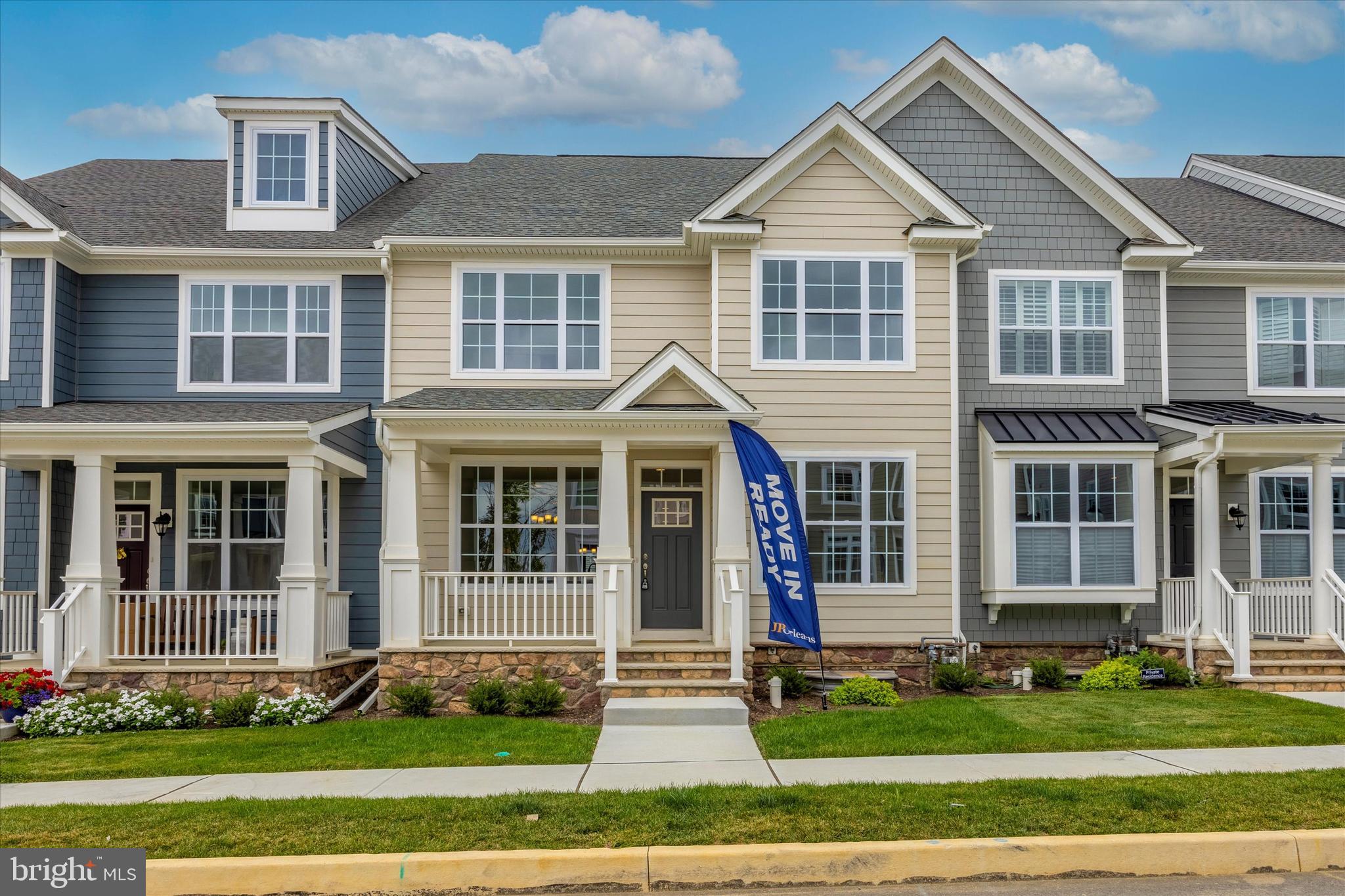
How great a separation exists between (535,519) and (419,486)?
A: 6.59 ft

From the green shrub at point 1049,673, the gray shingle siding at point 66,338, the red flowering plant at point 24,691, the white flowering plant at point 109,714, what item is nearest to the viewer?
the white flowering plant at point 109,714

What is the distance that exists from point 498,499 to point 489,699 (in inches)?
146

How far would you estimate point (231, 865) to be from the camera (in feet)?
20.7

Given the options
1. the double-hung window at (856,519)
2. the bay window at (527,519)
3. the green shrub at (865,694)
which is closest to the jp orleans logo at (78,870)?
the green shrub at (865,694)

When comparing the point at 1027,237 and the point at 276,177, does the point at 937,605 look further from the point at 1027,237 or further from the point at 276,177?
the point at 276,177

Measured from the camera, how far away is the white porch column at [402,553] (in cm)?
1288

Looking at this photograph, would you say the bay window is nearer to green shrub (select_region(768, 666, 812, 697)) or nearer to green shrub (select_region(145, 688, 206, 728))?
green shrub (select_region(768, 666, 812, 697))

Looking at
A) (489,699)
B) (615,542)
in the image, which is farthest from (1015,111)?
(489,699)

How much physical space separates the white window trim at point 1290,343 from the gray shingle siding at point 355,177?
1355 centimetres

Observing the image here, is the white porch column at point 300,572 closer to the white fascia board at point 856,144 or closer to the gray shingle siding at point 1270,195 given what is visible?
the white fascia board at point 856,144

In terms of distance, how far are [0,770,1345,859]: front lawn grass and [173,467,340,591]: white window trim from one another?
7.23m

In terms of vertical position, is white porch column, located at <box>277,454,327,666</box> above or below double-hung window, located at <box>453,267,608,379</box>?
below

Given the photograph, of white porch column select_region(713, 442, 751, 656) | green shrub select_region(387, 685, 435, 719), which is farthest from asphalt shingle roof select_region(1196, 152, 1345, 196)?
green shrub select_region(387, 685, 435, 719)

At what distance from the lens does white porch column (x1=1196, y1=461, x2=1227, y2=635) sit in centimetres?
1393
